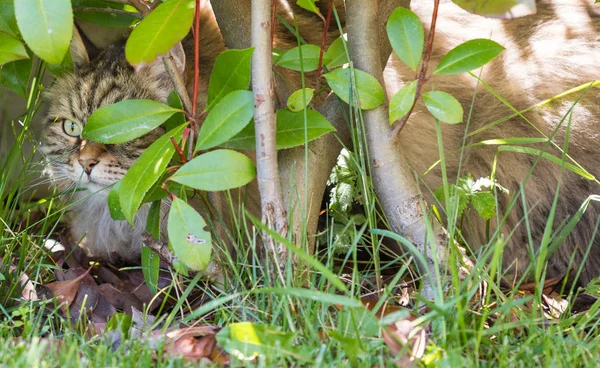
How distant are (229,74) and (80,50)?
0.88 metres

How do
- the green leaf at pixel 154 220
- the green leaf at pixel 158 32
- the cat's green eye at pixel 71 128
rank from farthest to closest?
the cat's green eye at pixel 71 128 → the green leaf at pixel 154 220 → the green leaf at pixel 158 32

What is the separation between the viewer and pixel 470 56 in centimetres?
144

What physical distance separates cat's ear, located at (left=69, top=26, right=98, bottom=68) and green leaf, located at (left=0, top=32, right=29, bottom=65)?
1.80 ft

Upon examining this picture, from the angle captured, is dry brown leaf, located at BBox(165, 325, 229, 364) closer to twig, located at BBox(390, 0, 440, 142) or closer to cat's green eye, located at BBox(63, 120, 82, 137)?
twig, located at BBox(390, 0, 440, 142)

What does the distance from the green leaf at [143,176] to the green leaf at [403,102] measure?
1.52 feet

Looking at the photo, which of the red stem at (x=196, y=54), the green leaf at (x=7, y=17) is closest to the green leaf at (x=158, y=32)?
the red stem at (x=196, y=54)

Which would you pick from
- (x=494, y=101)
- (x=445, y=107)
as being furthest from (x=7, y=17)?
(x=494, y=101)

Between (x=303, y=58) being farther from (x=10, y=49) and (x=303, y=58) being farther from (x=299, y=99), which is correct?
(x=10, y=49)

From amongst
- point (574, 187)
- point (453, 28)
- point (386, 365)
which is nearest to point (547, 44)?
point (453, 28)

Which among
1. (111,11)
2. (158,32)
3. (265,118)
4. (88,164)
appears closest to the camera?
(158,32)

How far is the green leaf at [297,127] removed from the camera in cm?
152

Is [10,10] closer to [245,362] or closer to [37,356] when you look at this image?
[37,356]

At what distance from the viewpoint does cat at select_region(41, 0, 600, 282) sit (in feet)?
6.84

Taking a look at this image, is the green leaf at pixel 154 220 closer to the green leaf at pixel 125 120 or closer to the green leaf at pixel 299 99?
the green leaf at pixel 125 120
